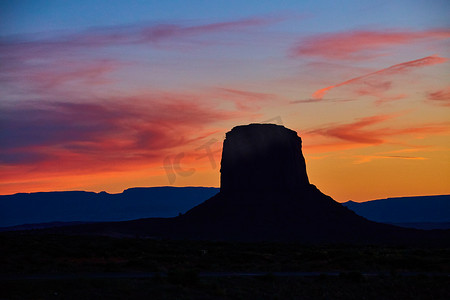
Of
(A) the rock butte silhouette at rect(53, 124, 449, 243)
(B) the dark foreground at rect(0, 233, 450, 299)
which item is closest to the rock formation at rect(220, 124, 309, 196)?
(A) the rock butte silhouette at rect(53, 124, 449, 243)

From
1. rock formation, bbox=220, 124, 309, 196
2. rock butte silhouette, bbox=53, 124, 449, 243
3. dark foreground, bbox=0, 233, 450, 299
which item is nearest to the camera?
dark foreground, bbox=0, 233, 450, 299

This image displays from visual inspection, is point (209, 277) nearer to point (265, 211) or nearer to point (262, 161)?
point (265, 211)

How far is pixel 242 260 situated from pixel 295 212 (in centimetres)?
6534

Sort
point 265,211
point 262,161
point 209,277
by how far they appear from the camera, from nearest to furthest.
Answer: point 209,277, point 265,211, point 262,161

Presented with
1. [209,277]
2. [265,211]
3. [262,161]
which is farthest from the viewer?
[262,161]

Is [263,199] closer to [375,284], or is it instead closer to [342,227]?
[342,227]

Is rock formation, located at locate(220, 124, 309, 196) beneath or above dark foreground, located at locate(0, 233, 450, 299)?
above

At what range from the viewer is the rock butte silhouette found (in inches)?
3858

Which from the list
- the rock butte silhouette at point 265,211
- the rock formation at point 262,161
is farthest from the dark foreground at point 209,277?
the rock formation at point 262,161

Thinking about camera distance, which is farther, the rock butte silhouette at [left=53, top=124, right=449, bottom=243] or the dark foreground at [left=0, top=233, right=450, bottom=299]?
the rock butte silhouette at [left=53, top=124, right=449, bottom=243]

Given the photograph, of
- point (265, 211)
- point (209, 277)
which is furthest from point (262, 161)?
point (209, 277)

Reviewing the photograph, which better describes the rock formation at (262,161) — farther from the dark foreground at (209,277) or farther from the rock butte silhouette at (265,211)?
the dark foreground at (209,277)

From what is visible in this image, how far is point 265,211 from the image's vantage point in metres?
107

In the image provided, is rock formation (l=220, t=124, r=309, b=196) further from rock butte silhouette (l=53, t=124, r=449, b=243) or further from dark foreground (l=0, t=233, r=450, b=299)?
dark foreground (l=0, t=233, r=450, b=299)
